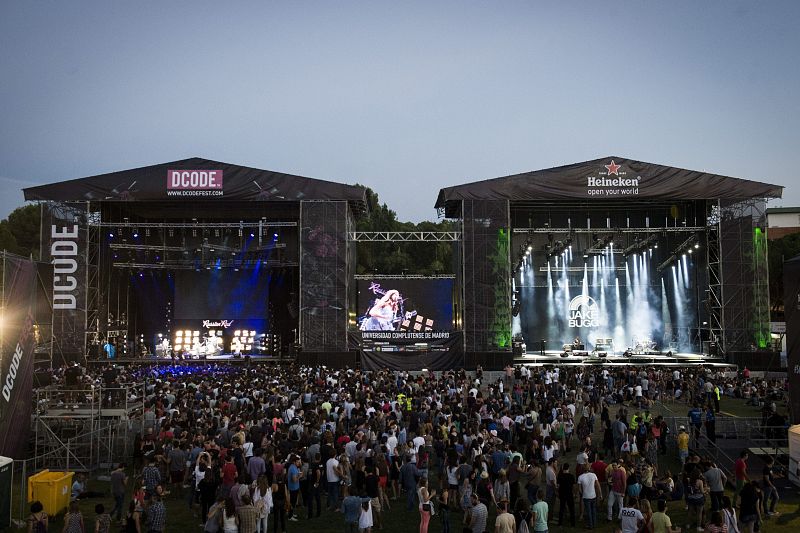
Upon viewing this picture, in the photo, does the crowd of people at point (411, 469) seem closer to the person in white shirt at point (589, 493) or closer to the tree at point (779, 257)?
the person in white shirt at point (589, 493)

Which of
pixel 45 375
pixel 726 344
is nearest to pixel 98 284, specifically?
pixel 45 375

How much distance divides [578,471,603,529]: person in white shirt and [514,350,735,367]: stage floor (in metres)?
23.2

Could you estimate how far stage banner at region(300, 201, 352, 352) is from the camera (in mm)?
33875

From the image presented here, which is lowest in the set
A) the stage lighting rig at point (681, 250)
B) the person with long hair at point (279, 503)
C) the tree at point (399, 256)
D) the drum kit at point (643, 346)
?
the person with long hair at point (279, 503)

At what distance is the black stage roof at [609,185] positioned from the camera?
34.2m

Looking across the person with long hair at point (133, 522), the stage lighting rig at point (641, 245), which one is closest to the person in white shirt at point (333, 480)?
the person with long hair at point (133, 522)

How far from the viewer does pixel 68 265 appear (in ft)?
112

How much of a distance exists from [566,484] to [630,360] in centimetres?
2503

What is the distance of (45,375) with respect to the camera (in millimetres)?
24016

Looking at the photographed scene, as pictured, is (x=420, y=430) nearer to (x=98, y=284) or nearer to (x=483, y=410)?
(x=483, y=410)

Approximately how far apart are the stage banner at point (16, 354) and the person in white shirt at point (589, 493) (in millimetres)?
Answer: 10667

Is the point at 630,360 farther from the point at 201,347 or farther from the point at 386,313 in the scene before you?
the point at 201,347

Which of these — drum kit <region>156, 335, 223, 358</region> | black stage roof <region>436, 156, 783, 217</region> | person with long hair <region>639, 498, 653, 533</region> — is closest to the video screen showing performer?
black stage roof <region>436, 156, 783, 217</region>

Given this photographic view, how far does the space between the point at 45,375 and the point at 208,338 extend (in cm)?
1509
